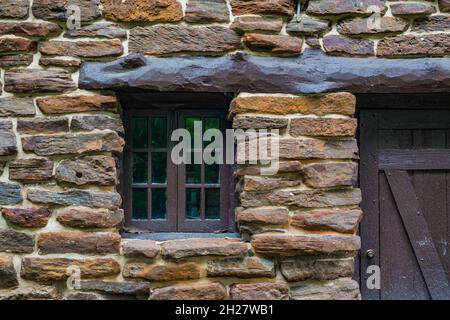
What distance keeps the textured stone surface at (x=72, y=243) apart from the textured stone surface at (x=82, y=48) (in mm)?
976

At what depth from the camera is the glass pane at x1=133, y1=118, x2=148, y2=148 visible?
2832mm

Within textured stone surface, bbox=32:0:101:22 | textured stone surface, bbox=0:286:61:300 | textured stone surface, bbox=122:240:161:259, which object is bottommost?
textured stone surface, bbox=0:286:61:300

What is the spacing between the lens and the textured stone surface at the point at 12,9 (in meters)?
2.51

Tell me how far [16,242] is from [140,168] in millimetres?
795

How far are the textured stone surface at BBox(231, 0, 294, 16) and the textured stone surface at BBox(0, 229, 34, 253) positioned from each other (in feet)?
5.46

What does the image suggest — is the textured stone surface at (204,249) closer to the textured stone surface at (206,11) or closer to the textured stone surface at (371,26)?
the textured stone surface at (206,11)

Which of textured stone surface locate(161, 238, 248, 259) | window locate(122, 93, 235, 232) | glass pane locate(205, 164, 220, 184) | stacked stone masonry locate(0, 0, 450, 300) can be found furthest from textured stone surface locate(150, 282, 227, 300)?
glass pane locate(205, 164, 220, 184)

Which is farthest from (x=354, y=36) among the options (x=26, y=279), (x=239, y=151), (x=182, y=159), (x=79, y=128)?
(x=26, y=279)

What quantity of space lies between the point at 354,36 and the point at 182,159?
121 cm

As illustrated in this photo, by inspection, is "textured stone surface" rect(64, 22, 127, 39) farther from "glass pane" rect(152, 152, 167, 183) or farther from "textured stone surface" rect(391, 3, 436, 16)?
"textured stone surface" rect(391, 3, 436, 16)

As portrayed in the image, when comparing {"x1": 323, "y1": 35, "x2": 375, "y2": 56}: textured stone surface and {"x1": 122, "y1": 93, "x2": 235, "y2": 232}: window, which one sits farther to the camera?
{"x1": 122, "y1": 93, "x2": 235, "y2": 232}: window

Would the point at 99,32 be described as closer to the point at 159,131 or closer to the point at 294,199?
the point at 159,131

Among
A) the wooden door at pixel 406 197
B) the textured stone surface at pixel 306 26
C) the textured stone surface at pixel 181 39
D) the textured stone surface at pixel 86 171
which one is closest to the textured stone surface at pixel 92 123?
the textured stone surface at pixel 86 171

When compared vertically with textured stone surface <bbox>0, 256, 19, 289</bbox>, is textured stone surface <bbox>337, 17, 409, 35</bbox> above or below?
above
